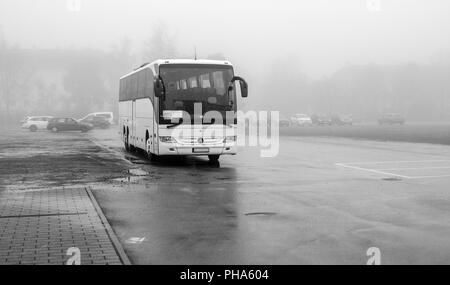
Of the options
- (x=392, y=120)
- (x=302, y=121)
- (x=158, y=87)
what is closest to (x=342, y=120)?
(x=302, y=121)

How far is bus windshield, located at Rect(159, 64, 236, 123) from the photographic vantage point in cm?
1816

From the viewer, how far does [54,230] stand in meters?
8.03

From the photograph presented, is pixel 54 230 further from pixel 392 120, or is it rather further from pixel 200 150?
pixel 392 120

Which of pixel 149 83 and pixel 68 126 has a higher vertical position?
pixel 149 83

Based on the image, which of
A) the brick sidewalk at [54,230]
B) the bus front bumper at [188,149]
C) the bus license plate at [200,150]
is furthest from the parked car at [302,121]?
the brick sidewalk at [54,230]

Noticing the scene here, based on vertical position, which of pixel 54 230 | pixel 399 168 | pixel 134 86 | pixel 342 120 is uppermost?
pixel 134 86

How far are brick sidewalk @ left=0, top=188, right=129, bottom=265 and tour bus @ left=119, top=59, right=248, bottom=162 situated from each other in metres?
6.76

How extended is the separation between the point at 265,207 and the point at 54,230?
3824 millimetres

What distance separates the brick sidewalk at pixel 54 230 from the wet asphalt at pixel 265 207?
0.95 feet

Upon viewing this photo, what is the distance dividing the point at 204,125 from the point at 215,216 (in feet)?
29.3

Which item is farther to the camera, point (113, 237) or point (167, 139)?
point (167, 139)

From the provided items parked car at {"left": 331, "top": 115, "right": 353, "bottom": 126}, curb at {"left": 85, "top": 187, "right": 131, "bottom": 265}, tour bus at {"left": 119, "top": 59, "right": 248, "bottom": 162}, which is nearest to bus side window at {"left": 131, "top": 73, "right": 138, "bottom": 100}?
tour bus at {"left": 119, "top": 59, "right": 248, "bottom": 162}

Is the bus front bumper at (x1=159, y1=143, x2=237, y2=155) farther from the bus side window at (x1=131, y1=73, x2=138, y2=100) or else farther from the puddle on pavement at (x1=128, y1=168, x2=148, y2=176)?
the bus side window at (x1=131, y1=73, x2=138, y2=100)
